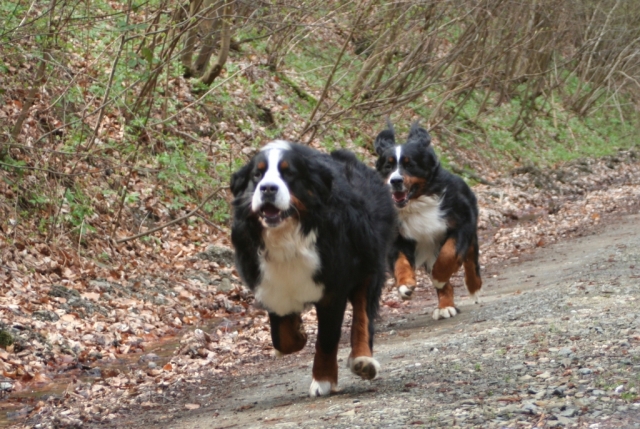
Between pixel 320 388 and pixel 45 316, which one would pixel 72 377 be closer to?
pixel 45 316

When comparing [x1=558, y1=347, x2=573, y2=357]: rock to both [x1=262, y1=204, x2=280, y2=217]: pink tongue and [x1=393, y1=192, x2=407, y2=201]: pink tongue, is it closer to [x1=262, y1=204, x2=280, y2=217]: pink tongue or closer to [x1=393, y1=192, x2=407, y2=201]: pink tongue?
[x1=262, y1=204, x2=280, y2=217]: pink tongue

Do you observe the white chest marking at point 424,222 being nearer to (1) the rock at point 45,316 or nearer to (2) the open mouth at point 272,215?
(1) the rock at point 45,316

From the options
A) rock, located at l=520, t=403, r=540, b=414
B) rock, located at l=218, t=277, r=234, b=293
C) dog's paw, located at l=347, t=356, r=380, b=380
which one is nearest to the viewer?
rock, located at l=520, t=403, r=540, b=414

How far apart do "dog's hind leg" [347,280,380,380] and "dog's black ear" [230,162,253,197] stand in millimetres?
1067

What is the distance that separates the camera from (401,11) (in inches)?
661

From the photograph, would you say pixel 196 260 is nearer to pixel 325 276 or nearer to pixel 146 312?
pixel 146 312

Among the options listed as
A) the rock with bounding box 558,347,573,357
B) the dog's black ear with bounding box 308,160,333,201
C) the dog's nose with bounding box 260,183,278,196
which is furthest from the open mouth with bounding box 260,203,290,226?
the rock with bounding box 558,347,573,357

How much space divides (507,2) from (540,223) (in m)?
5.08

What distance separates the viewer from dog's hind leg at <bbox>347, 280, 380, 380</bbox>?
213 inches

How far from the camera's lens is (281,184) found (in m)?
5.07

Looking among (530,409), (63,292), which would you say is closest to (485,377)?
(530,409)

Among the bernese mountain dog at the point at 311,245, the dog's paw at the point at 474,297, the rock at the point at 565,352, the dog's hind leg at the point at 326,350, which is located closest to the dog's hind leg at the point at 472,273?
the dog's paw at the point at 474,297

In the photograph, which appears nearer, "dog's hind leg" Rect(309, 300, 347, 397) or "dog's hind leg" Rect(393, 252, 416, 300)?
"dog's hind leg" Rect(309, 300, 347, 397)

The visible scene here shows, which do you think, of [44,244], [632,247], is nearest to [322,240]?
[44,244]
